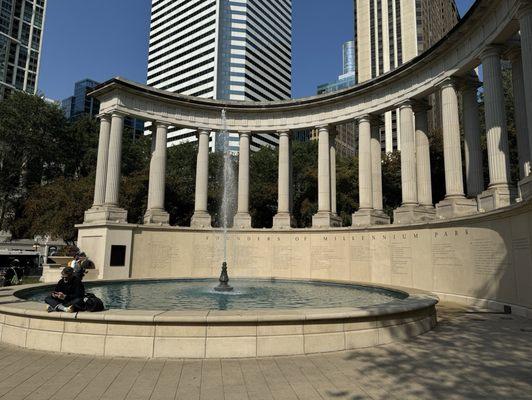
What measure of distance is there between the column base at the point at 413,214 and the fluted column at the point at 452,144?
289cm

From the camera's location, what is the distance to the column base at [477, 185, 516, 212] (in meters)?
22.7

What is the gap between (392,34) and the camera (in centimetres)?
13075

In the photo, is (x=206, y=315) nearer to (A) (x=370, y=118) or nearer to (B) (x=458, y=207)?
(B) (x=458, y=207)

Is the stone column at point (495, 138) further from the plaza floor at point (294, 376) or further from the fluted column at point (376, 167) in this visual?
the plaza floor at point (294, 376)

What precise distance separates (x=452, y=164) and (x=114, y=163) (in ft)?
98.2

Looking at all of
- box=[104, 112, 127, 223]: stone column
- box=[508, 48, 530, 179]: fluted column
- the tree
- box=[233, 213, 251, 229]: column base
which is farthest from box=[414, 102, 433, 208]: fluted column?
the tree

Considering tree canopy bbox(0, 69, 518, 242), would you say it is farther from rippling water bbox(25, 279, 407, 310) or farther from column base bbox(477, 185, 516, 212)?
rippling water bbox(25, 279, 407, 310)

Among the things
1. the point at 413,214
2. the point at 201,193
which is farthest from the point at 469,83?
the point at 201,193

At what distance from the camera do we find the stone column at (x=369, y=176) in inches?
1387

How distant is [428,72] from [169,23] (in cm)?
18205

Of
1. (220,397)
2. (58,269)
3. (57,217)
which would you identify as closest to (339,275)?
(58,269)

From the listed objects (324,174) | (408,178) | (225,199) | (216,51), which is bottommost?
(225,199)

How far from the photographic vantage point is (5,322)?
12.2 metres

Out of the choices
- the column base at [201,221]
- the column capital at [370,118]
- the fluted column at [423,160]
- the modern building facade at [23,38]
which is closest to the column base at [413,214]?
the fluted column at [423,160]
